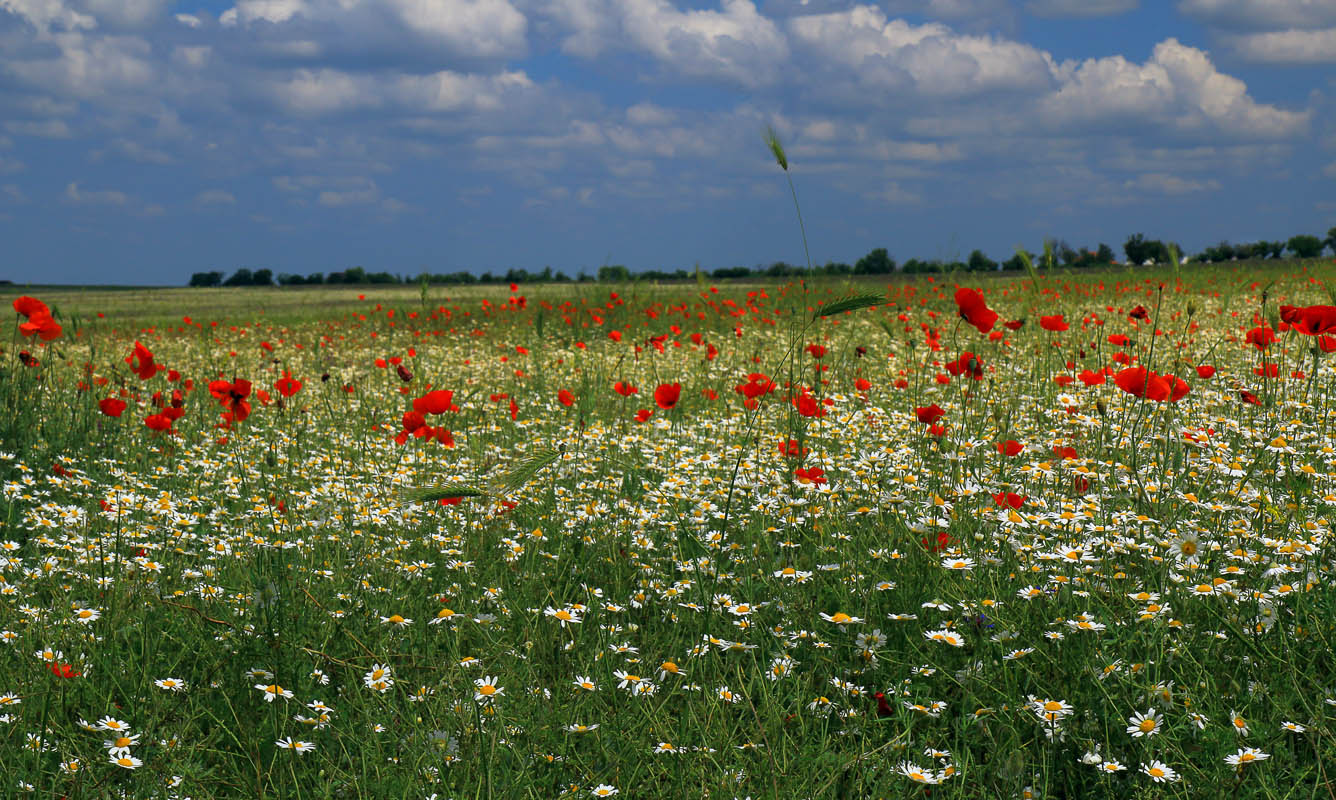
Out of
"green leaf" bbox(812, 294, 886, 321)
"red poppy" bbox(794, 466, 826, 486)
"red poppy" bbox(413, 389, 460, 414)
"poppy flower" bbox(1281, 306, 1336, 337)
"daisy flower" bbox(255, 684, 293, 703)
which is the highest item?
"green leaf" bbox(812, 294, 886, 321)

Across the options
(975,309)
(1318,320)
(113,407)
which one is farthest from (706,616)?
(113,407)

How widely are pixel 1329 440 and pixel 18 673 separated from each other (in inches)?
228

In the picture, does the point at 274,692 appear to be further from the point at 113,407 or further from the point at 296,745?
the point at 113,407

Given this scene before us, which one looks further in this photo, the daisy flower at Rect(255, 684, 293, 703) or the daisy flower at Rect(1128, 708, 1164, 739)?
the daisy flower at Rect(255, 684, 293, 703)

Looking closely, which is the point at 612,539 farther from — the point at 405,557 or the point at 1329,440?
the point at 1329,440

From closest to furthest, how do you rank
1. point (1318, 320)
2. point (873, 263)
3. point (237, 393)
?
point (1318, 320)
point (237, 393)
point (873, 263)

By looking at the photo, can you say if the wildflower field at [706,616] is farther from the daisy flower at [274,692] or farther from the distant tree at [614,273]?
the distant tree at [614,273]

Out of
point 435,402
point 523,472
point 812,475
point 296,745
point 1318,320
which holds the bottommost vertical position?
point 296,745

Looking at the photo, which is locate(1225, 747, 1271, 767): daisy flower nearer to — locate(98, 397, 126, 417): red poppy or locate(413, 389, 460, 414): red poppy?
locate(413, 389, 460, 414): red poppy

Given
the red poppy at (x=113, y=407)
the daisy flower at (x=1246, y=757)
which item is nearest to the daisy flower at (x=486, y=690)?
the daisy flower at (x=1246, y=757)

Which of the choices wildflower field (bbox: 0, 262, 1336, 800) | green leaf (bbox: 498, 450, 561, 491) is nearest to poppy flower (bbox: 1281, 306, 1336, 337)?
wildflower field (bbox: 0, 262, 1336, 800)

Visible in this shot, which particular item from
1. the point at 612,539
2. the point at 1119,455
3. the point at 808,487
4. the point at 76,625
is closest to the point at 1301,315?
the point at 1119,455

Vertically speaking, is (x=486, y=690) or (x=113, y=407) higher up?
(x=113, y=407)

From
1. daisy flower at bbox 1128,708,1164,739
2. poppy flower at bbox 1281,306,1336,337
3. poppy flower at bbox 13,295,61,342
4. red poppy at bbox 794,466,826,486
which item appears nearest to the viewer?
daisy flower at bbox 1128,708,1164,739
